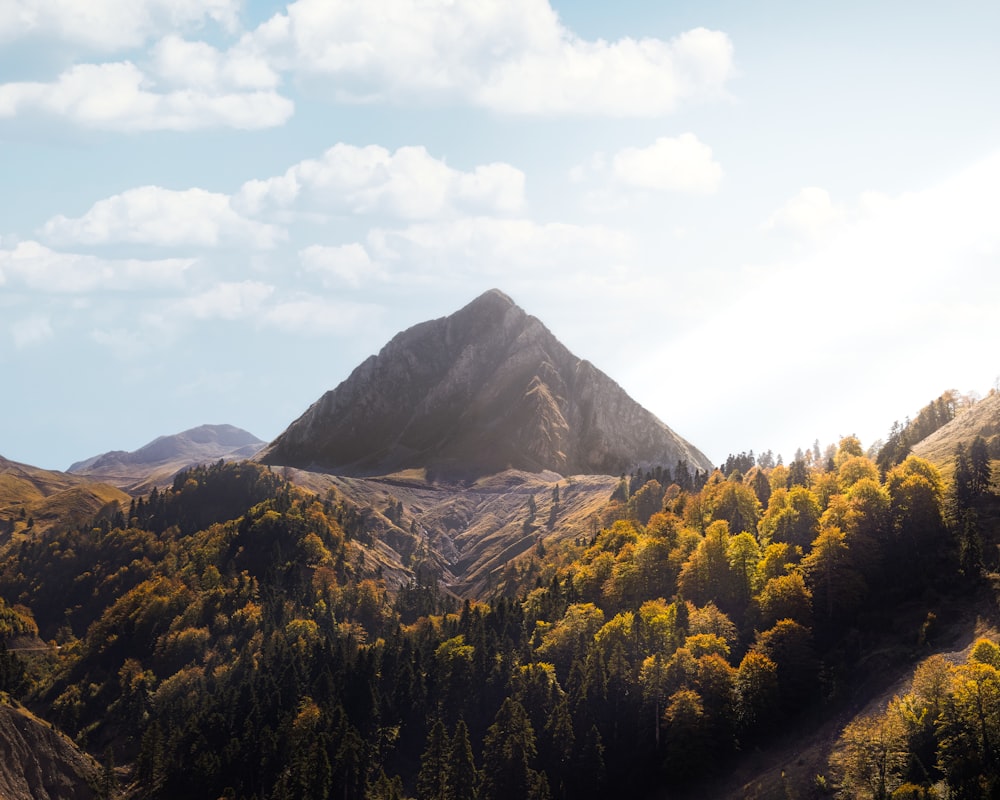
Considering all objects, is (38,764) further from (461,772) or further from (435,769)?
(461,772)

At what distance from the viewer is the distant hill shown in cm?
17075

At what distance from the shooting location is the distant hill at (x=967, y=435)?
171 m

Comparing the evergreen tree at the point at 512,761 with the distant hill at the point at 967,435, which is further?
the distant hill at the point at 967,435

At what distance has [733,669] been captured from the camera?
127625 millimetres

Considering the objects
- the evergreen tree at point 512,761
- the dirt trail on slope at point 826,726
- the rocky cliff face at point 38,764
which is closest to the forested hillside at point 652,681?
the evergreen tree at point 512,761

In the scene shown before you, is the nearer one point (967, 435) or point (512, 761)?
point (512, 761)

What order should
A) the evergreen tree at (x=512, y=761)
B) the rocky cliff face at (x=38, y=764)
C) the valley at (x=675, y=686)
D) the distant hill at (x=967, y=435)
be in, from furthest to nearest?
the distant hill at (x=967, y=435) → the rocky cliff face at (x=38, y=764) → the evergreen tree at (x=512, y=761) → the valley at (x=675, y=686)

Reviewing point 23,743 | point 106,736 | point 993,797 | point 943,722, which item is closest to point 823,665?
point 943,722

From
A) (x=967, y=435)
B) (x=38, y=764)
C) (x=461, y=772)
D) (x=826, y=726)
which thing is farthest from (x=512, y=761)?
(x=967, y=435)

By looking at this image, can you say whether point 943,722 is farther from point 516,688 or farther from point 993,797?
point 516,688

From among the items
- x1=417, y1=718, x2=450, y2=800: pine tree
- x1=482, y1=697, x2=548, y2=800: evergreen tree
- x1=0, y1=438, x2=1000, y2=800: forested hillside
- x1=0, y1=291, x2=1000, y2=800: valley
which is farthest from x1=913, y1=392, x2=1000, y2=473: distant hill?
x1=417, y1=718, x2=450, y2=800: pine tree

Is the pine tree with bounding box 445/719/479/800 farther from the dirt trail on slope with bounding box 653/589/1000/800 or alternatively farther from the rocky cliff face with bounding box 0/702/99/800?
the rocky cliff face with bounding box 0/702/99/800

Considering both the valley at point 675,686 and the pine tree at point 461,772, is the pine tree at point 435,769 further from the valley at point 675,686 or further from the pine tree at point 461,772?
the pine tree at point 461,772

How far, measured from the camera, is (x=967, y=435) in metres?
184
